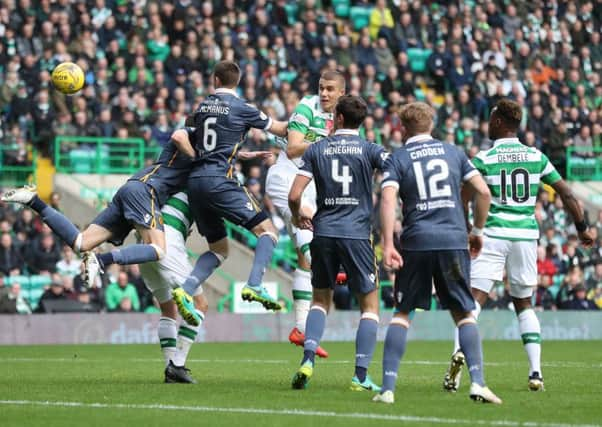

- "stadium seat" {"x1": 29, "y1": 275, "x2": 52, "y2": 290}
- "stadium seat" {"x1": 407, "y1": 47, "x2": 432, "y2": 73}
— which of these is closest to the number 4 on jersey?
"stadium seat" {"x1": 29, "y1": 275, "x2": 52, "y2": 290}

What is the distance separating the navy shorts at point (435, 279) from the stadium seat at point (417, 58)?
67.8 ft

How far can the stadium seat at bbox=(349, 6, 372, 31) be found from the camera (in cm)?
3028

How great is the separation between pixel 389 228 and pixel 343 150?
4.48 ft

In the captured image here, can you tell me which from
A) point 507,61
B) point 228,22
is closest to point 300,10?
point 228,22

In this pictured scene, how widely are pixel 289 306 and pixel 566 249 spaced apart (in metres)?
5.64

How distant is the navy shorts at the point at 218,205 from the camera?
1199 cm

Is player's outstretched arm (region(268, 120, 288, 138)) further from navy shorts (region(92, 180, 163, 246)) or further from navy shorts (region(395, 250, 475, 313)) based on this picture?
navy shorts (region(395, 250, 475, 313))

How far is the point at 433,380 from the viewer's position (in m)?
12.1

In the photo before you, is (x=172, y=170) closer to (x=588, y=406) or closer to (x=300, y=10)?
(x=588, y=406)

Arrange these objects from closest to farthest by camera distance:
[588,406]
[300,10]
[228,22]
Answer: [588,406], [228,22], [300,10]

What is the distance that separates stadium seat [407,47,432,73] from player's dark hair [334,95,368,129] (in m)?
19.5

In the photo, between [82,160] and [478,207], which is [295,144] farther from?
[82,160]

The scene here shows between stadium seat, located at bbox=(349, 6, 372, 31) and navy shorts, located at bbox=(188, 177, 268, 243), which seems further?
stadium seat, located at bbox=(349, 6, 372, 31)

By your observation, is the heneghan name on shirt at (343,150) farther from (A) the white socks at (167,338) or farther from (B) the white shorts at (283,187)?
(B) the white shorts at (283,187)
